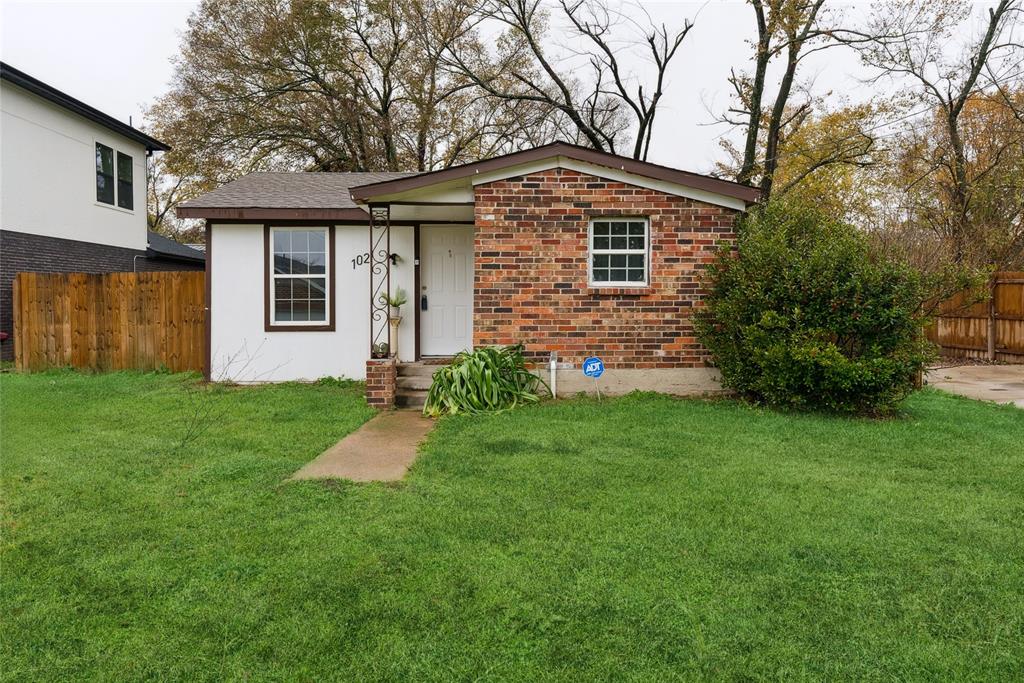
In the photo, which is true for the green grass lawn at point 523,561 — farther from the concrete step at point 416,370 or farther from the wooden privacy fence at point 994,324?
the wooden privacy fence at point 994,324

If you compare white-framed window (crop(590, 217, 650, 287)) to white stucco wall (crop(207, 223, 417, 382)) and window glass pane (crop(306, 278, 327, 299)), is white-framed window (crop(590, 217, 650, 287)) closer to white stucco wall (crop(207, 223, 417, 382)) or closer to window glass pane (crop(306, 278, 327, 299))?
white stucco wall (crop(207, 223, 417, 382))

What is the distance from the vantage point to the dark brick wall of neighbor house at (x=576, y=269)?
8375 millimetres

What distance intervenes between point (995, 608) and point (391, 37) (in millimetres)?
23886

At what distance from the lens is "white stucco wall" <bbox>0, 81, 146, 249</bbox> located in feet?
41.0

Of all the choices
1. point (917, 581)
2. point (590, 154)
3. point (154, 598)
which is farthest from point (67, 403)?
point (917, 581)

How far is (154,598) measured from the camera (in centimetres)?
290

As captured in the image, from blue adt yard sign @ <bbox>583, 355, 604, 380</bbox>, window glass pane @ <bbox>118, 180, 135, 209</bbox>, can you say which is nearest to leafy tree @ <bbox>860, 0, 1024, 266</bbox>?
blue adt yard sign @ <bbox>583, 355, 604, 380</bbox>

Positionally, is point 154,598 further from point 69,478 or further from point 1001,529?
point 1001,529

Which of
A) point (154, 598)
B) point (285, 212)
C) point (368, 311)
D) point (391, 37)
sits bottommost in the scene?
point (154, 598)

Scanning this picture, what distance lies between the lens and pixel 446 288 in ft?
33.2

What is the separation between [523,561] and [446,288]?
723 cm

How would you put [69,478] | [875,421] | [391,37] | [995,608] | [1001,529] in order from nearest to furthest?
[995,608] < [1001,529] < [69,478] < [875,421] < [391,37]

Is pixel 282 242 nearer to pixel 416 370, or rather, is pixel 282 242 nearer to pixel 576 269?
pixel 416 370

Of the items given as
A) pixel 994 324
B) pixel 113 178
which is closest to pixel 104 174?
pixel 113 178
